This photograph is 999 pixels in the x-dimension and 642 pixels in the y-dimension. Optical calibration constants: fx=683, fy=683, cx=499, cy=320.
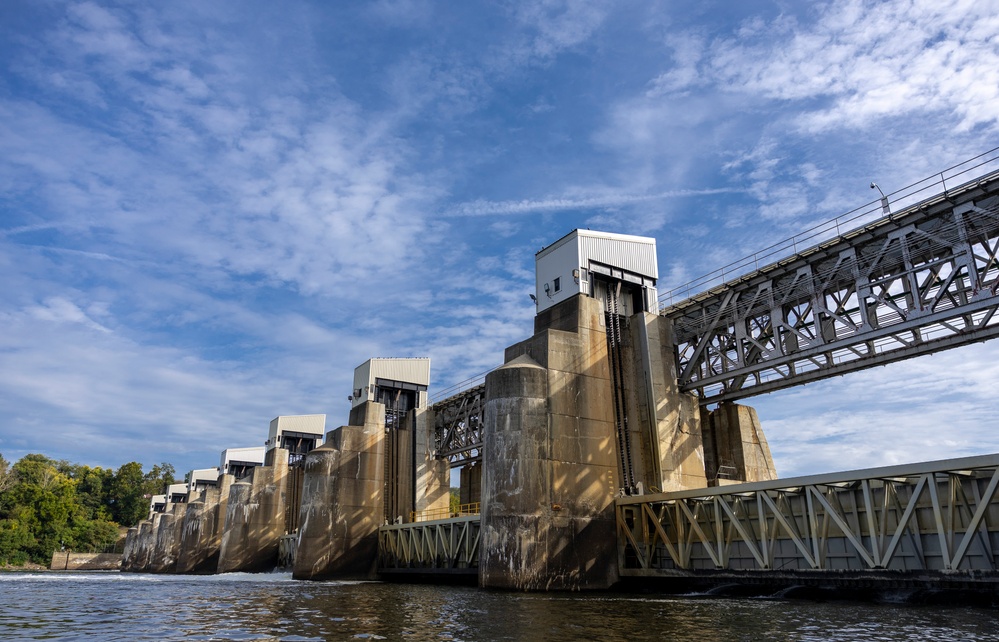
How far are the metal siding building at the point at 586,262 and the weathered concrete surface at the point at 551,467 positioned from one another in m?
1.63

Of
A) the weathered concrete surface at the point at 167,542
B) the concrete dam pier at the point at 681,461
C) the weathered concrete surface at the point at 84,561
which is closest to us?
the concrete dam pier at the point at 681,461

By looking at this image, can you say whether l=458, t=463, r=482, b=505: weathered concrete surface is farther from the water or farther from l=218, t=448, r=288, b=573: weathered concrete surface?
the water

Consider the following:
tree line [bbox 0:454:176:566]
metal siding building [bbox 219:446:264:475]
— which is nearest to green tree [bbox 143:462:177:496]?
tree line [bbox 0:454:176:566]

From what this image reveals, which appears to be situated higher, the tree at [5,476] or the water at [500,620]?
the tree at [5,476]

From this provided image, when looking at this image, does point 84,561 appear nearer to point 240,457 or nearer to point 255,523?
point 240,457

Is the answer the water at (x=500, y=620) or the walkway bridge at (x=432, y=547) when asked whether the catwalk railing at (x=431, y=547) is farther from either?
the water at (x=500, y=620)

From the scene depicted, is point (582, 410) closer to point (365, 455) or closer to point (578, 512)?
point (578, 512)

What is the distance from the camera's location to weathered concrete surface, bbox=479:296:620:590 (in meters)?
25.6

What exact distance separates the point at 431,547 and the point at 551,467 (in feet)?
53.5

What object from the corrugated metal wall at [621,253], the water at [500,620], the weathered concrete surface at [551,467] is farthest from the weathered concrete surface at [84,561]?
the corrugated metal wall at [621,253]

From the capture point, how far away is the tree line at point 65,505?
99.6 metres

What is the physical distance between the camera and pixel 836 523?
19.3m

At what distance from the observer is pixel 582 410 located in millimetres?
28156

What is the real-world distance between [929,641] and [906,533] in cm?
820
